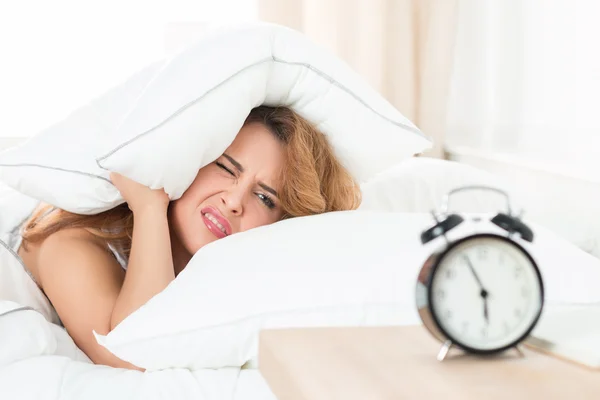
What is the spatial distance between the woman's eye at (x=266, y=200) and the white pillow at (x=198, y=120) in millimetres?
150

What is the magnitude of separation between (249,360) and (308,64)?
1.71 feet

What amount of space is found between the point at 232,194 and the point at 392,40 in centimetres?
130

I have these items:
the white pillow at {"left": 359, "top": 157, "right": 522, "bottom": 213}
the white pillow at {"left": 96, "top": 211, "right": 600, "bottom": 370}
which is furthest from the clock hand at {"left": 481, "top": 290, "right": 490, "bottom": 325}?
the white pillow at {"left": 359, "top": 157, "right": 522, "bottom": 213}

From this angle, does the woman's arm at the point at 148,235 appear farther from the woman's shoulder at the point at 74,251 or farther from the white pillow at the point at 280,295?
the white pillow at the point at 280,295

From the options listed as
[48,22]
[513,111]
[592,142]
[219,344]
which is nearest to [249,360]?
[219,344]

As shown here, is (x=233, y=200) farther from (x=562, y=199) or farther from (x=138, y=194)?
(x=562, y=199)

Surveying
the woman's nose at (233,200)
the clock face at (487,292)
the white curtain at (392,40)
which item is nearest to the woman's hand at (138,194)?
the woman's nose at (233,200)

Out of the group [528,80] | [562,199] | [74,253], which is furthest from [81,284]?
[528,80]

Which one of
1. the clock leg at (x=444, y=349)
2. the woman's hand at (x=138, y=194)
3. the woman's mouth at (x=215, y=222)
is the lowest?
the woman's mouth at (x=215, y=222)

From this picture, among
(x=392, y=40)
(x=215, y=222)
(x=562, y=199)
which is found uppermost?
(x=392, y=40)

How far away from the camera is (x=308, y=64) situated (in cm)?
137

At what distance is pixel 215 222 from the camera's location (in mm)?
1457

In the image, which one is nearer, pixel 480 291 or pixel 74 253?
pixel 480 291

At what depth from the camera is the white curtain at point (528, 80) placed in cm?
177
